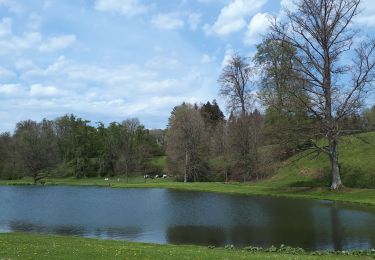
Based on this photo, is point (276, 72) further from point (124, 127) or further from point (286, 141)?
point (124, 127)

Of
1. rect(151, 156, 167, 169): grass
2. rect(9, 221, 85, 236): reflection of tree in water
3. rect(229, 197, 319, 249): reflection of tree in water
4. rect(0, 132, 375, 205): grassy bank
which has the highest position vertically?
rect(151, 156, 167, 169): grass

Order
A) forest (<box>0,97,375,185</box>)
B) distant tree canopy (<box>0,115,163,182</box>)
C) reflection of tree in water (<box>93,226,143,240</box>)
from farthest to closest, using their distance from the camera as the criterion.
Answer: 1. distant tree canopy (<box>0,115,163,182</box>)
2. forest (<box>0,97,375,185</box>)
3. reflection of tree in water (<box>93,226,143,240</box>)

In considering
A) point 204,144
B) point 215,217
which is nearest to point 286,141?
point 215,217

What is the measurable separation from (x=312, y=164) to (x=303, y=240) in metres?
Result: 33.7

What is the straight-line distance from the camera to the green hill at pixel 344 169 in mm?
47594

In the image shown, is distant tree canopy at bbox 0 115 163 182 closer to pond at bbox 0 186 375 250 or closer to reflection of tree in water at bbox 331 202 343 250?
pond at bbox 0 186 375 250

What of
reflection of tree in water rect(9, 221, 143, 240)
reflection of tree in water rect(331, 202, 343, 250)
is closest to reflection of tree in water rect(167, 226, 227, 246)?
reflection of tree in water rect(9, 221, 143, 240)

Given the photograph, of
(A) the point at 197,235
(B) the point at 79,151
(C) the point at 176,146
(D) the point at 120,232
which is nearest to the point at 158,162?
(B) the point at 79,151

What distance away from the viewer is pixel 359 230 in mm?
26484

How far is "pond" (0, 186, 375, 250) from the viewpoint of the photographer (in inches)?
987

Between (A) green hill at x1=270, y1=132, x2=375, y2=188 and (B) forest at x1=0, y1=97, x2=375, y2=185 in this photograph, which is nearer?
(A) green hill at x1=270, y1=132, x2=375, y2=188

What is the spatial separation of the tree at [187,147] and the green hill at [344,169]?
968 inches

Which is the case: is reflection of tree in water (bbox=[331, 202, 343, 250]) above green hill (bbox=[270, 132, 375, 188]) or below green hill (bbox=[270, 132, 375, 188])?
below

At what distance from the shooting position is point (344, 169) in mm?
50781
